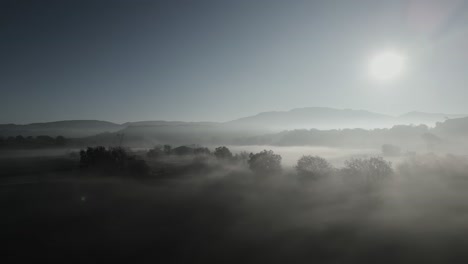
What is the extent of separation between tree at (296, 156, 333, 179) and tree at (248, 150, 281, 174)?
12302mm

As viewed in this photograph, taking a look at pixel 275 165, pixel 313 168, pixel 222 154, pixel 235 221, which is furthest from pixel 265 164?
pixel 235 221

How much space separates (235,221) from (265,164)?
200ft

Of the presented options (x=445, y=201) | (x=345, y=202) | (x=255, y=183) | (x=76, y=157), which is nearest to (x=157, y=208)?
(x=255, y=183)

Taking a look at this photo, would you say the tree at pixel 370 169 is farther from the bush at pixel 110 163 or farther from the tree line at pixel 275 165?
the bush at pixel 110 163

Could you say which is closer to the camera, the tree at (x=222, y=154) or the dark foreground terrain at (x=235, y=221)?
the dark foreground terrain at (x=235, y=221)

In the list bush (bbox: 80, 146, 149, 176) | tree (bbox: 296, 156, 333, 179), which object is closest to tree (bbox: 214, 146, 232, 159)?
bush (bbox: 80, 146, 149, 176)

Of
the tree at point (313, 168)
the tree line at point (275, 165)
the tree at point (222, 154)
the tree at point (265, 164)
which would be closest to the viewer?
the tree line at point (275, 165)

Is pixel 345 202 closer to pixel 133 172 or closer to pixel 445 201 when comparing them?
pixel 445 201

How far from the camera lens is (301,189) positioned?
355 ft

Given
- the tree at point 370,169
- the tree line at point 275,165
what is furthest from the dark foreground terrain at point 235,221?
the tree line at point 275,165

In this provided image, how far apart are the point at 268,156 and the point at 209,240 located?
255 ft

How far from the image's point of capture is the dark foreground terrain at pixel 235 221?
56344mm

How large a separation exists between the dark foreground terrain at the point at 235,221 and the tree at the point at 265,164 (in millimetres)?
9281

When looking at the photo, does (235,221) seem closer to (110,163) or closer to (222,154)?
(110,163)
